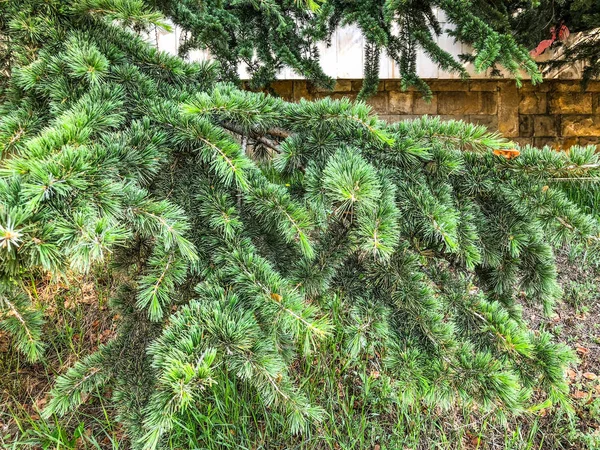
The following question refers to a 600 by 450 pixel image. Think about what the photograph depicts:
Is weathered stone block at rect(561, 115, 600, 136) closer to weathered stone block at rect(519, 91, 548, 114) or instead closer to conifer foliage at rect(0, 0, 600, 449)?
weathered stone block at rect(519, 91, 548, 114)

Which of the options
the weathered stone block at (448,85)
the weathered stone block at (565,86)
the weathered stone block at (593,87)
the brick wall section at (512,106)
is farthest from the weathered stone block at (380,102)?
the weathered stone block at (593,87)

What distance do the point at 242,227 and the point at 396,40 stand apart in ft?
5.13

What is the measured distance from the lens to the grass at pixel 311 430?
143 centimetres

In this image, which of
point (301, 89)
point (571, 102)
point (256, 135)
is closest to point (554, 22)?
point (571, 102)

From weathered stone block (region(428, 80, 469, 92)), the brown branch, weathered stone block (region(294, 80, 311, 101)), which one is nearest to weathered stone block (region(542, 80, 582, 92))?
weathered stone block (region(428, 80, 469, 92))

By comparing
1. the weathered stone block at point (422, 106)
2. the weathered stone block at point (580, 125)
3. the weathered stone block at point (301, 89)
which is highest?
the weathered stone block at point (301, 89)

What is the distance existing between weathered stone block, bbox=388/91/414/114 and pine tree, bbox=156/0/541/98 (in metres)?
1.12

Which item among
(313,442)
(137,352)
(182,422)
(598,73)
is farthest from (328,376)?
(598,73)

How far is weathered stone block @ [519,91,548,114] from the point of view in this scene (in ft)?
10.8

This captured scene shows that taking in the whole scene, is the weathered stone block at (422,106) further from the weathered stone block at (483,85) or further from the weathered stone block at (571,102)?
the weathered stone block at (571,102)

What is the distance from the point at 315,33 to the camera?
5.64 ft

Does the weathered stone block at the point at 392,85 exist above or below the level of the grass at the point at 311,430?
above

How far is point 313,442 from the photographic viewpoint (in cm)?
146

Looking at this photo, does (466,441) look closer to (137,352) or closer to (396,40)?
(137,352)
